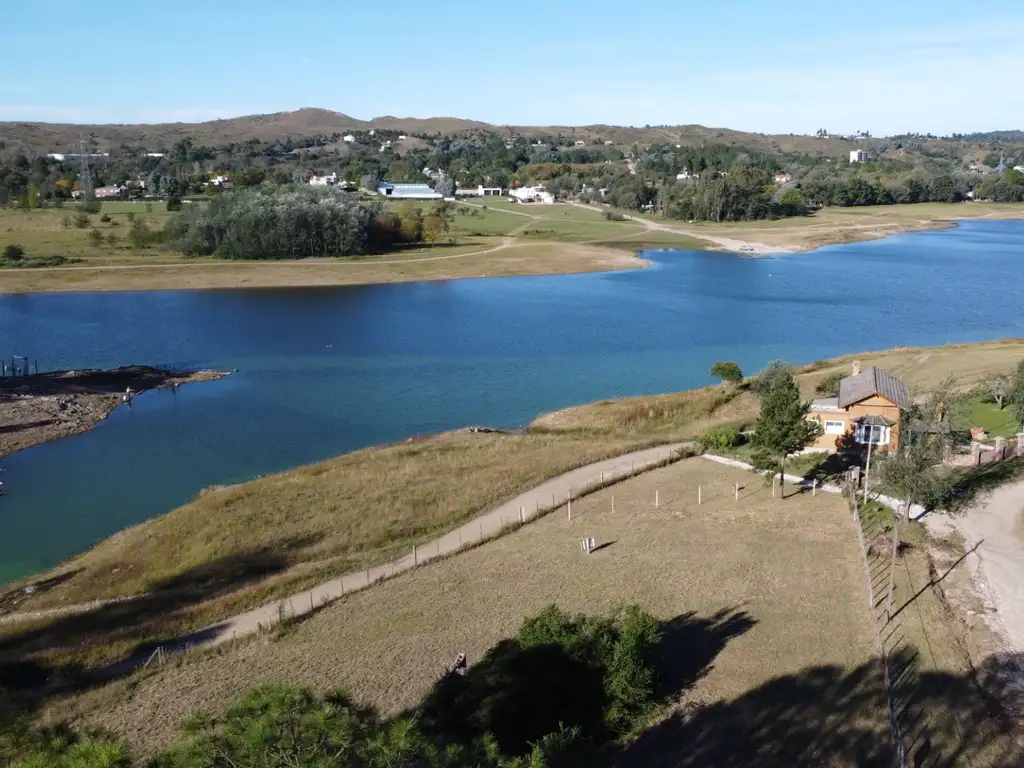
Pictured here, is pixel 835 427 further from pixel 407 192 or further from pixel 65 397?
pixel 407 192

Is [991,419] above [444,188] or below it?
below

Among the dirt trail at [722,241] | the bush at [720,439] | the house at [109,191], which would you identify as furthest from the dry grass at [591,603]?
the house at [109,191]

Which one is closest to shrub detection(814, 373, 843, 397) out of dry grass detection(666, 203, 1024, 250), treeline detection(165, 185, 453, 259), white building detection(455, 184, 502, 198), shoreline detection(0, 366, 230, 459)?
shoreline detection(0, 366, 230, 459)

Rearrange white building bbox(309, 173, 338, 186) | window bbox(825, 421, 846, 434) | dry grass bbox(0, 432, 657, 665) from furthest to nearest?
white building bbox(309, 173, 338, 186) → window bbox(825, 421, 846, 434) → dry grass bbox(0, 432, 657, 665)

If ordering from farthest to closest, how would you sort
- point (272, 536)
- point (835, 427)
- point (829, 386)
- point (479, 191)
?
1. point (479, 191)
2. point (829, 386)
3. point (835, 427)
4. point (272, 536)

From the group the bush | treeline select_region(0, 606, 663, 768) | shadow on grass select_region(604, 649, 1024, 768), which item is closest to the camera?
treeline select_region(0, 606, 663, 768)

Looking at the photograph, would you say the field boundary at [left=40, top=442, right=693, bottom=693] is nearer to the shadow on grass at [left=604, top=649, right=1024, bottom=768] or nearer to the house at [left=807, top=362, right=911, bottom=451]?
A: the house at [left=807, top=362, right=911, bottom=451]

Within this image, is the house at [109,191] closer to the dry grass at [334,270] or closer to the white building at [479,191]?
the white building at [479,191]

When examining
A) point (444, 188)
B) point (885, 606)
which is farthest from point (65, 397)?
point (444, 188)
